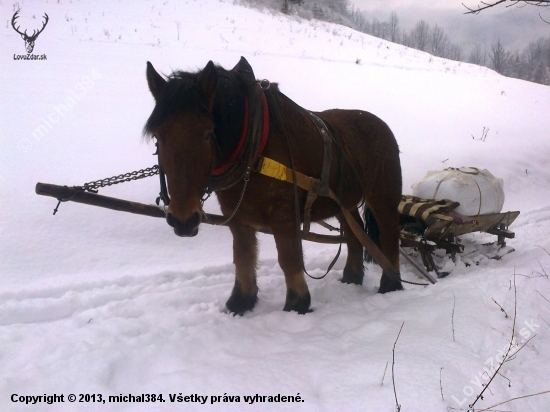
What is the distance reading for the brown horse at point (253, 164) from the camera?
191 cm

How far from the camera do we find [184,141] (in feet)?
6.18

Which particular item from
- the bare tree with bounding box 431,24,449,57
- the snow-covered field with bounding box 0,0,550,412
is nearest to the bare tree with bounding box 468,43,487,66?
the bare tree with bounding box 431,24,449,57

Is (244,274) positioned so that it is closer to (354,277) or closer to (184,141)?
(354,277)

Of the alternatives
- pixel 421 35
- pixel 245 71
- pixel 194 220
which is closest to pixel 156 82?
pixel 245 71

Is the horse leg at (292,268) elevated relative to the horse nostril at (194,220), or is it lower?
lower

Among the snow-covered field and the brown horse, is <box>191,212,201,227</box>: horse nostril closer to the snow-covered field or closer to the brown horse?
the brown horse

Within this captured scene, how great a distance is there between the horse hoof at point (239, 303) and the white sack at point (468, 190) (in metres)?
2.59

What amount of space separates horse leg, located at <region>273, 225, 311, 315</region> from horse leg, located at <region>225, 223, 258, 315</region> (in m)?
0.35

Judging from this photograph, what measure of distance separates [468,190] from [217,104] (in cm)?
312

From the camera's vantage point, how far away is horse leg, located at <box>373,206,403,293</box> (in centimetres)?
329

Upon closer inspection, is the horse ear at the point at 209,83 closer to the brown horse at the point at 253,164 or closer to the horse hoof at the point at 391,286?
the brown horse at the point at 253,164

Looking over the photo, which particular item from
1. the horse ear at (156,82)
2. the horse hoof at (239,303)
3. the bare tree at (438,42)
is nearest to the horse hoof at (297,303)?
the horse hoof at (239,303)

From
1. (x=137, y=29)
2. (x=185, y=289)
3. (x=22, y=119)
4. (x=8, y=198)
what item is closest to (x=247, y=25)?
(x=137, y=29)

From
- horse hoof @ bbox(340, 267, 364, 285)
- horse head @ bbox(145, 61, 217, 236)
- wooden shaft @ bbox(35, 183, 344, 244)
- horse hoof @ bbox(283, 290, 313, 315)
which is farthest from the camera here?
horse hoof @ bbox(340, 267, 364, 285)
